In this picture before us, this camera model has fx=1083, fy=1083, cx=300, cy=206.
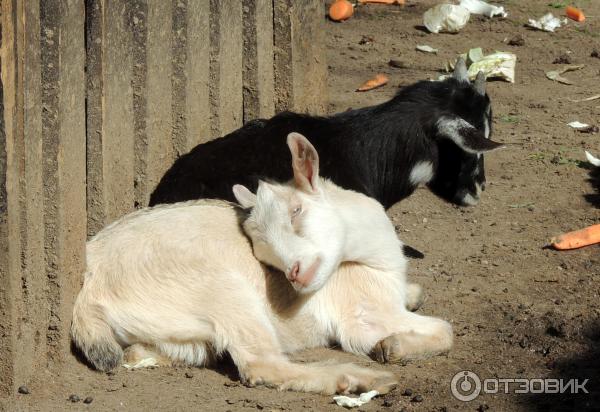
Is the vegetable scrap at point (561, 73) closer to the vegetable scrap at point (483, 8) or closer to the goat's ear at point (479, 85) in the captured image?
the vegetable scrap at point (483, 8)

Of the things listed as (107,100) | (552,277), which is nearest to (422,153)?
(552,277)

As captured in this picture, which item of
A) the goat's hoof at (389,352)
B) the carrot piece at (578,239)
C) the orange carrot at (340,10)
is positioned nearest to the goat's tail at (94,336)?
the goat's hoof at (389,352)

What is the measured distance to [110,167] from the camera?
539 centimetres

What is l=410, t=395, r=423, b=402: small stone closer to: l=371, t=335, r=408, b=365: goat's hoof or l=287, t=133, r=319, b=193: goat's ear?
l=371, t=335, r=408, b=365: goat's hoof

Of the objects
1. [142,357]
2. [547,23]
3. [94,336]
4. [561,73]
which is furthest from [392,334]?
[547,23]

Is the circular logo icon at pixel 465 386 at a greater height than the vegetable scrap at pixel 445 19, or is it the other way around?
the vegetable scrap at pixel 445 19

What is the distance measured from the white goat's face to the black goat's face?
1555 millimetres

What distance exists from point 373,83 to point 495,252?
8.13ft

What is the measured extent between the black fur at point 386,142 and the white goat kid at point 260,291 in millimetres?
993

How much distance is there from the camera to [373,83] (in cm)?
832

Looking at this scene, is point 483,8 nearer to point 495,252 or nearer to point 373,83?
point 373,83

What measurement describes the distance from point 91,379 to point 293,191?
4.10 feet

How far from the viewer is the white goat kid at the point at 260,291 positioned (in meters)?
4.79

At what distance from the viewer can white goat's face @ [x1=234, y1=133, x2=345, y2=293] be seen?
4.77 m
